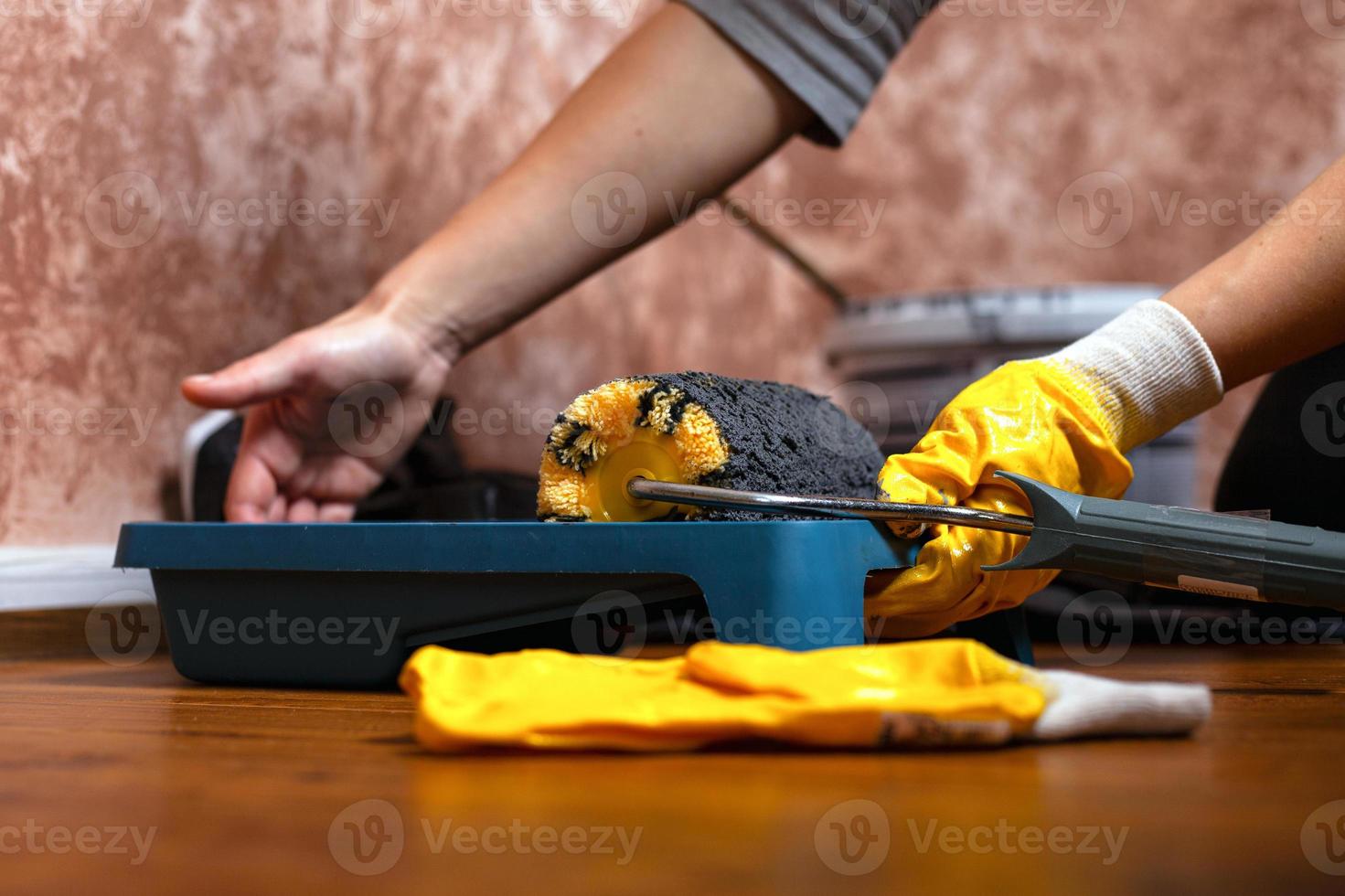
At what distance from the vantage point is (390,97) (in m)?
1.49

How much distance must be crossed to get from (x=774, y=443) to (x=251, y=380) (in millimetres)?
493

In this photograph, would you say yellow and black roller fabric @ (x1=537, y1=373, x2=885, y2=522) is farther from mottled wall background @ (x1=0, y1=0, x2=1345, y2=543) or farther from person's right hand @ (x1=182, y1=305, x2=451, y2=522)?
mottled wall background @ (x1=0, y1=0, x2=1345, y2=543)

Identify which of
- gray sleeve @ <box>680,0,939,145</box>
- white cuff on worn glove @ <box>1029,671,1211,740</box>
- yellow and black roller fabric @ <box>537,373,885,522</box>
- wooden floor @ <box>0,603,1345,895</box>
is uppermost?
gray sleeve @ <box>680,0,939,145</box>

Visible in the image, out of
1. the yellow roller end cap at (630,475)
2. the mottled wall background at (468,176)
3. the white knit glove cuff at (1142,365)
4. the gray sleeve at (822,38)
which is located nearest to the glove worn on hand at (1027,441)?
the white knit glove cuff at (1142,365)

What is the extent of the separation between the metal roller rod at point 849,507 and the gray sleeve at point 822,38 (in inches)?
23.6

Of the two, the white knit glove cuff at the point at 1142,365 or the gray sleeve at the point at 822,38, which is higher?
the gray sleeve at the point at 822,38

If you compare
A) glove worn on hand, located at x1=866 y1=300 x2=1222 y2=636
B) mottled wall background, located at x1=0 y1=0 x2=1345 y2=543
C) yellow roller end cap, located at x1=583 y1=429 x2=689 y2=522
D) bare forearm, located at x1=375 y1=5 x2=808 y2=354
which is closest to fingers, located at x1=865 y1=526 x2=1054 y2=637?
glove worn on hand, located at x1=866 y1=300 x2=1222 y2=636

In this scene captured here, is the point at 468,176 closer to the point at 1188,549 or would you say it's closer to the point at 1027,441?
the point at 1027,441

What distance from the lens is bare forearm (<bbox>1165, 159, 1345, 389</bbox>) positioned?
0.79 m

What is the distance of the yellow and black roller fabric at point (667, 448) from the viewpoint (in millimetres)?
662

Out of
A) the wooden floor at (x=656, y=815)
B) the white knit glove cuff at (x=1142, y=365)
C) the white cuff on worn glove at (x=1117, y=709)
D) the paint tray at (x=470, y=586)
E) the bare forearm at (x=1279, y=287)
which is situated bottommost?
the wooden floor at (x=656, y=815)

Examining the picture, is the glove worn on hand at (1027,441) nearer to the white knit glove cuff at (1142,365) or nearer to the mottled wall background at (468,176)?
the white knit glove cuff at (1142,365)

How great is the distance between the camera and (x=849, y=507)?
2.03 ft

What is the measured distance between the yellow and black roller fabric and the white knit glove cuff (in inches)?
7.8
